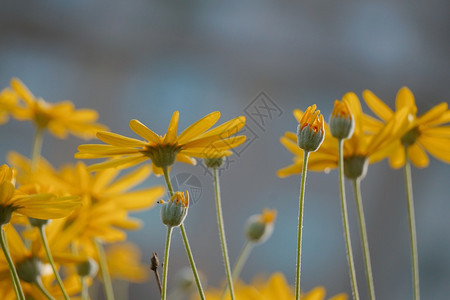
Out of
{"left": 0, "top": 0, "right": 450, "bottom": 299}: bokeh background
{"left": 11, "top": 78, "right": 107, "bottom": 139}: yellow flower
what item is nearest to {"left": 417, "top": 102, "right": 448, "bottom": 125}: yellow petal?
{"left": 11, "top": 78, "right": 107, "bottom": 139}: yellow flower

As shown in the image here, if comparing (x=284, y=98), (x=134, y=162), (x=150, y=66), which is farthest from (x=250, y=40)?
(x=134, y=162)

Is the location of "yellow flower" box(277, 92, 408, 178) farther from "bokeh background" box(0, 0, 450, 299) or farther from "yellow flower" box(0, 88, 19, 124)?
"bokeh background" box(0, 0, 450, 299)

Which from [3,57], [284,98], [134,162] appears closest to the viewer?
[134,162]

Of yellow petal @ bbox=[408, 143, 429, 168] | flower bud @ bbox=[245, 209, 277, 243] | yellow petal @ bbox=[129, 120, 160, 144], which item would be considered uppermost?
yellow petal @ bbox=[408, 143, 429, 168]

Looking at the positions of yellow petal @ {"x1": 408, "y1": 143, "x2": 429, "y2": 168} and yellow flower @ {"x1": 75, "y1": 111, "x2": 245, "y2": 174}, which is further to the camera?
yellow petal @ {"x1": 408, "y1": 143, "x2": 429, "y2": 168}

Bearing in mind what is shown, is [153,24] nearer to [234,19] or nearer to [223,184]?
[234,19]

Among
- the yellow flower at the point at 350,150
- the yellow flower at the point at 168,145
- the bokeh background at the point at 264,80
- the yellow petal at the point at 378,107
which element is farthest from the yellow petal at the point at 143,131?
the bokeh background at the point at 264,80

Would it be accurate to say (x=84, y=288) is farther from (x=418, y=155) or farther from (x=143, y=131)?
(x=418, y=155)

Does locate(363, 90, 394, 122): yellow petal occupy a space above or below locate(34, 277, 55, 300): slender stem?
above

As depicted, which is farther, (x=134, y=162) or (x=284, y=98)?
(x=284, y=98)

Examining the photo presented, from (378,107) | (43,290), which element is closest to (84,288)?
(43,290)
